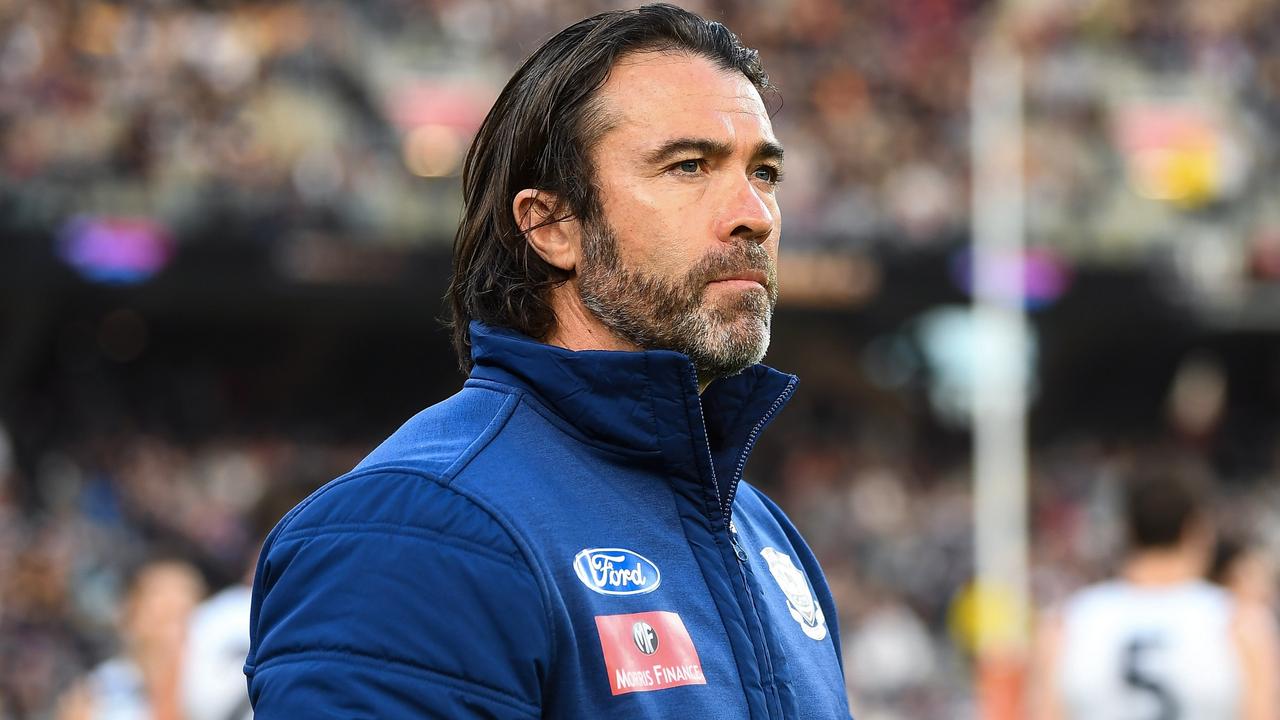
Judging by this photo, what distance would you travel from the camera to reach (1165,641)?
4727 mm

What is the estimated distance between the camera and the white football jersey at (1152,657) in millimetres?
4688

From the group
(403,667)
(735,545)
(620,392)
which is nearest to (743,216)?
(620,392)

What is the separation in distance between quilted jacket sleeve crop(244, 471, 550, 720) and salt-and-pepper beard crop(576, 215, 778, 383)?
15.9 inches

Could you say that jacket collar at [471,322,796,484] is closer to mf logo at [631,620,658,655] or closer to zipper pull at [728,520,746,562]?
zipper pull at [728,520,746,562]

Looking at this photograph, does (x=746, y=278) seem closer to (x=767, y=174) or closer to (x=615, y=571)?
(x=767, y=174)

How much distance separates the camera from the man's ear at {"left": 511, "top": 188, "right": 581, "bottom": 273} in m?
2.06

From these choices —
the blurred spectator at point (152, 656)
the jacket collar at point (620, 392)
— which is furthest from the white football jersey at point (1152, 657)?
the jacket collar at point (620, 392)

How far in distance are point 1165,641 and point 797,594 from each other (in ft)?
9.63

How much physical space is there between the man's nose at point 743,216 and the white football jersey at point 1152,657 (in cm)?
311

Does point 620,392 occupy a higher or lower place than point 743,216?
lower

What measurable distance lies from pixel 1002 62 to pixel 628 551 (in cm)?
1647

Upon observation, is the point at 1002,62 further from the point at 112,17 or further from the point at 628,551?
the point at 628,551

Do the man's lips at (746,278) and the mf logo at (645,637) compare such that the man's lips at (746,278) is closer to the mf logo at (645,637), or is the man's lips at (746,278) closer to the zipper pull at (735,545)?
the zipper pull at (735,545)

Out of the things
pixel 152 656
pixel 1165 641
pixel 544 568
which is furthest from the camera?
pixel 152 656
